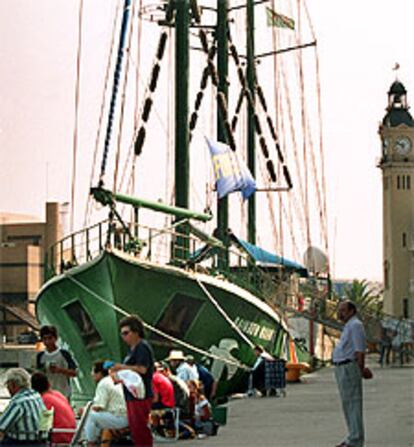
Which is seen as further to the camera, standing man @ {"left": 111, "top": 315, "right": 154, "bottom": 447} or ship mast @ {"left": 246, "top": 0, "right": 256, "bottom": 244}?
ship mast @ {"left": 246, "top": 0, "right": 256, "bottom": 244}

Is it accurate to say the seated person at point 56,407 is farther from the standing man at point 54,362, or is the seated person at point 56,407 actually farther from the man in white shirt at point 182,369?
the man in white shirt at point 182,369

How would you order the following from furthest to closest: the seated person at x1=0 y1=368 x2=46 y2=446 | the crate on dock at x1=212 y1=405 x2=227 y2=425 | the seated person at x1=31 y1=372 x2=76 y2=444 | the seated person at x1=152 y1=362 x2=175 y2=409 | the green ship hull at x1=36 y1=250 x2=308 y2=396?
the green ship hull at x1=36 y1=250 x2=308 y2=396, the crate on dock at x1=212 y1=405 x2=227 y2=425, the seated person at x1=152 y1=362 x2=175 y2=409, the seated person at x1=31 y1=372 x2=76 y2=444, the seated person at x1=0 y1=368 x2=46 y2=446

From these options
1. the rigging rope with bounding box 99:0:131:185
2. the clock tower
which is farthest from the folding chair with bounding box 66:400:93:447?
the clock tower

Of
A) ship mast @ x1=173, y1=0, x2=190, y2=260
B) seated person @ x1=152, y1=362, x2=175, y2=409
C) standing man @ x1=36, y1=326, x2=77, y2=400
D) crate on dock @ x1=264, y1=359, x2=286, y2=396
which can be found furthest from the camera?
ship mast @ x1=173, y1=0, x2=190, y2=260

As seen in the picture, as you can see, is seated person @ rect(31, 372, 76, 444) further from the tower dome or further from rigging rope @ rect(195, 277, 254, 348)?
the tower dome

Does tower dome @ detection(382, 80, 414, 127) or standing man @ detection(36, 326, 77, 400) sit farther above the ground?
tower dome @ detection(382, 80, 414, 127)

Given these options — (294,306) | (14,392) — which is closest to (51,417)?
(14,392)

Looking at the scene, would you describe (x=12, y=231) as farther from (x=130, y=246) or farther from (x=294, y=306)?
(x=130, y=246)

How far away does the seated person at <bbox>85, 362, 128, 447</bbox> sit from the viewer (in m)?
14.0

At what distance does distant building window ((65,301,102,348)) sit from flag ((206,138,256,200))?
232 inches

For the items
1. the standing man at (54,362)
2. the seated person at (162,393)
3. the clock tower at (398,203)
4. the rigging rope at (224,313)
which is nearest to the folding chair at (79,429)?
the standing man at (54,362)

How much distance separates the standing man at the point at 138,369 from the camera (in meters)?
13.0

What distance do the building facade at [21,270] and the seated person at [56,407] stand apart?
91231 millimetres

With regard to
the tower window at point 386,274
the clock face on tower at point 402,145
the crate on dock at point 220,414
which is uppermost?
the clock face on tower at point 402,145
